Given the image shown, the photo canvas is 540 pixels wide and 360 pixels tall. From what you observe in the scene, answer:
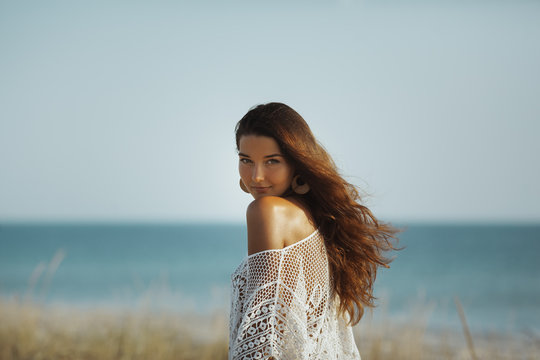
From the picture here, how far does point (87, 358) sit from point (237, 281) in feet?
13.3

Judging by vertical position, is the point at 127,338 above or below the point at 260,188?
below

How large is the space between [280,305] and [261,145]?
62 cm

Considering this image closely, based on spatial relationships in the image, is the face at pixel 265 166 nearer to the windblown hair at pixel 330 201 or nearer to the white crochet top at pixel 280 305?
the windblown hair at pixel 330 201

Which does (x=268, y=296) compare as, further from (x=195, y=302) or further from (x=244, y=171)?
(x=195, y=302)

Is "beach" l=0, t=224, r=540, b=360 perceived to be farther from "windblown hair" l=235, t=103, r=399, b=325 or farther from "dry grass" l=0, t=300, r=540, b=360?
"windblown hair" l=235, t=103, r=399, b=325

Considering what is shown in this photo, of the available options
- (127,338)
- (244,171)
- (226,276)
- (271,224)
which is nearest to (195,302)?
(127,338)

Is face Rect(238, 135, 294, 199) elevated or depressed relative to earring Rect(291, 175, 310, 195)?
elevated

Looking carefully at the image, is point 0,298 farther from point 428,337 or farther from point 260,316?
point 428,337

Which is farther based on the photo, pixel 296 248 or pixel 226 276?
pixel 226 276

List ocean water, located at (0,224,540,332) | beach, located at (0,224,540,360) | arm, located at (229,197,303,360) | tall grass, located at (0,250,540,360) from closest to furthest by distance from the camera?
arm, located at (229,197,303,360) < tall grass, located at (0,250,540,360) < beach, located at (0,224,540,360) < ocean water, located at (0,224,540,332)

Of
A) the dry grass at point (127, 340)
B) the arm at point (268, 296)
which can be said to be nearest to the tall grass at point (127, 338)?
the dry grass at point (127, 340)

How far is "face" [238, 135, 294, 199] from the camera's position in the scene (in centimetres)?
205

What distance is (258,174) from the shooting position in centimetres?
205

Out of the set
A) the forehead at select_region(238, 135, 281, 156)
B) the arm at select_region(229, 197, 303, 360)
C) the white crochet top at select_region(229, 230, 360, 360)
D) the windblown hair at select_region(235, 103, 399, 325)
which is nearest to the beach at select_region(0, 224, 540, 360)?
the windblown hair at select_region(235, 103, 399, 325)
